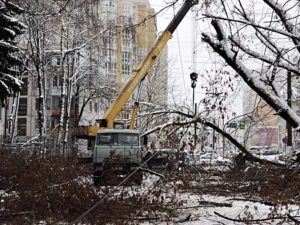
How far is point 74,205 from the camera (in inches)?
390

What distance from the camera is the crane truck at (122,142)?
11195mm

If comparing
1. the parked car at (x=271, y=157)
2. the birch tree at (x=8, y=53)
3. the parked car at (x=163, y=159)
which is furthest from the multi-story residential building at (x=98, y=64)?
the parked car at (x=271, y=157)

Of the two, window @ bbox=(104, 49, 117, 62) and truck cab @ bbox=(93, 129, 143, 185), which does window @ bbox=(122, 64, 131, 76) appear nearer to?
window @ bbox=(104, 49, 117, 62)

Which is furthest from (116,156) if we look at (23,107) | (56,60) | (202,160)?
(23,107)

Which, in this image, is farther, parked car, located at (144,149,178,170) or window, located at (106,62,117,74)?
window, located at (106,62,117,74)

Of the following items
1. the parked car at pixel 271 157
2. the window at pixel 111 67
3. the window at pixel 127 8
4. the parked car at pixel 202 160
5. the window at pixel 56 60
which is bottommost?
the parked car at pixel 202 160

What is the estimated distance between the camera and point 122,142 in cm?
1684

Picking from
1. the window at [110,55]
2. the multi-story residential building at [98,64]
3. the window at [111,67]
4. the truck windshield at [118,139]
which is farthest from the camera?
the window at [111,67]

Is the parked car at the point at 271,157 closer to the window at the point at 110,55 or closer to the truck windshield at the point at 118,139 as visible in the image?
the truck windshield at the point at 118,139

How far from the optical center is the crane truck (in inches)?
441

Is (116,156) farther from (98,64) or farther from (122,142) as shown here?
Result: (98,64)

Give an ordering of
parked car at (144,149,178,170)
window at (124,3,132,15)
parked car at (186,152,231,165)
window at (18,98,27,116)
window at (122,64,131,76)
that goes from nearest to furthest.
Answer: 1. parked car at (144,149,178,170)
2. parked car at (186,152,231,165)
3. window at (124,3,132,15)
4. window at (122,64,131,76)
5. window at (18,98,27,116)

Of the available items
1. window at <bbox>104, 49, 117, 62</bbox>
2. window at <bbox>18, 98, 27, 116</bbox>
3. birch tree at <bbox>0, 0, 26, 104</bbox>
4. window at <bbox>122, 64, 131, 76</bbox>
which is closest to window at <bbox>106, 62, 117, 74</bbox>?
window at <bbox>104, 49, 117, 62</bbox>

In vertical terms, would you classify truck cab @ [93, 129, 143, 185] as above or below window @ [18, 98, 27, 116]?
below
